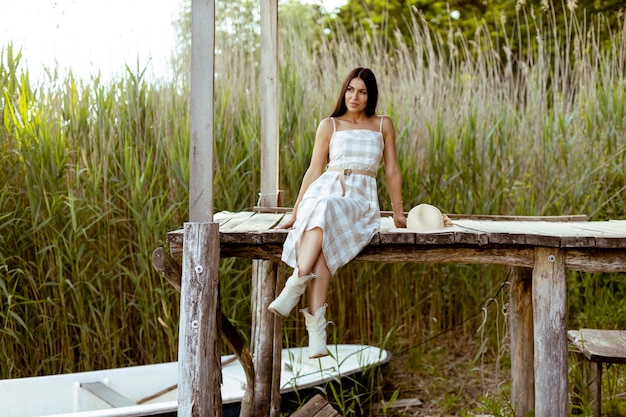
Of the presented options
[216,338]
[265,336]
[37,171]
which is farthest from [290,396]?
[37,171]

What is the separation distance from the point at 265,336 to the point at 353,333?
1556 millimetres

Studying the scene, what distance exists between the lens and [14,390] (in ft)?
13.1

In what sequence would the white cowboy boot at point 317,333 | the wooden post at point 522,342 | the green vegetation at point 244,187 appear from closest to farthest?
1. the white cowboy boot at point 317,333
2. the wooden post at point 522,342
3. the green vegetation at point 244,187

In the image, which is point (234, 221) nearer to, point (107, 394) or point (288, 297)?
point (288, 297)

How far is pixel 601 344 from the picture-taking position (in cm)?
388

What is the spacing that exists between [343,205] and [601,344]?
166 centimetres

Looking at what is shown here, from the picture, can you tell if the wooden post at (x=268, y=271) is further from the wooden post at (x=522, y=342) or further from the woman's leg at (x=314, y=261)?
the wooden post at (x=522, y=342)

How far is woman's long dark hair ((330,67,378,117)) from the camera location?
362 cm

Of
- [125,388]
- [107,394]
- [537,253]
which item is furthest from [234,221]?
[537,253]

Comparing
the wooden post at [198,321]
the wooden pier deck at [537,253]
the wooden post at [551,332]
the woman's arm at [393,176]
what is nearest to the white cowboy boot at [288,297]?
the wooden pier deck at [537,253]

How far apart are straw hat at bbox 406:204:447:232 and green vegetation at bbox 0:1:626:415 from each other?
1.51 metres

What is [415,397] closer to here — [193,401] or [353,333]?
[353,333]

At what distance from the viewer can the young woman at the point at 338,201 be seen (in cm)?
307

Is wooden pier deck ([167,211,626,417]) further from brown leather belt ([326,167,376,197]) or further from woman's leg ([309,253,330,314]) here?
brown leather belt ([326,167,376,197])
